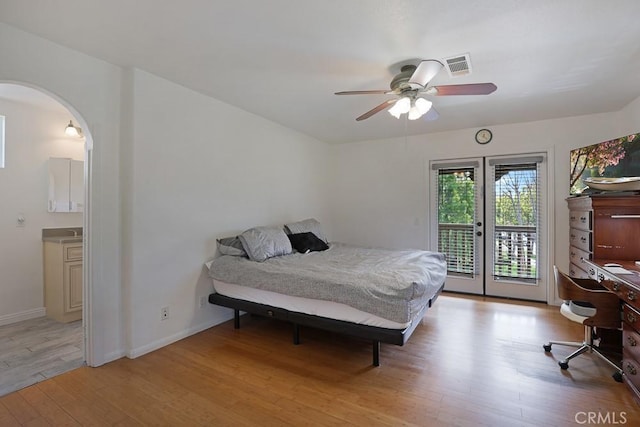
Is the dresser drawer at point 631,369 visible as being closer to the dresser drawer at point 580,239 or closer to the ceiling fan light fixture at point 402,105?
the dresser drawer at point 580,239

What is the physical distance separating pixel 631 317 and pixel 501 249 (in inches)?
93.0

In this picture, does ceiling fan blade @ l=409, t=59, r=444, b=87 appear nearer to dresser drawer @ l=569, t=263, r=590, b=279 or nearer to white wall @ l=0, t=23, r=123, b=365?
white wall @ l=0, t=23, r=123, b=365

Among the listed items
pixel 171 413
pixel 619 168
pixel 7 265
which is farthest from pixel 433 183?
pixel 7 265

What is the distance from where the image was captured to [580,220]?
3426mm

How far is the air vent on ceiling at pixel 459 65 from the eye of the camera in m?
2.37

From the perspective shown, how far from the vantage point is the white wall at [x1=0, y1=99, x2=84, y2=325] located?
11.3 feet

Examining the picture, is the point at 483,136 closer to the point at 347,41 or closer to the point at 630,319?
the point at 630,319

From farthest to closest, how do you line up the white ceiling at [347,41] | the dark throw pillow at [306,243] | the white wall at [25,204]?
the dark throw pillow at [306,243] < the white wall at [25,204] < the white ceiling at [347,41]

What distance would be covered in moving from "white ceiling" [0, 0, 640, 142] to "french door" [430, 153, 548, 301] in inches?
49.8

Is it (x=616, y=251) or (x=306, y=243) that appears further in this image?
(x=306, y=243)

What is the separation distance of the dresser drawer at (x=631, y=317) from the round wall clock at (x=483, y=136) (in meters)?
2.79

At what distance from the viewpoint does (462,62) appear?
2.42 meters

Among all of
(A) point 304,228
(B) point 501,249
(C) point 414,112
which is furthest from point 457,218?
(C) point 414,112

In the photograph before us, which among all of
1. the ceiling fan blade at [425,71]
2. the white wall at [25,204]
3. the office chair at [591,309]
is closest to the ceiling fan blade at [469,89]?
the ceiling fan blade at [425,71]
